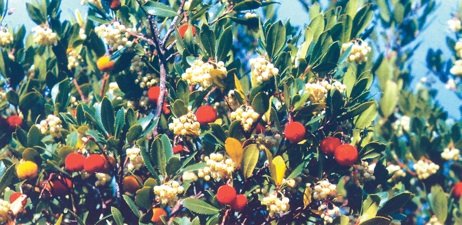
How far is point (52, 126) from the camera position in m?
3.10

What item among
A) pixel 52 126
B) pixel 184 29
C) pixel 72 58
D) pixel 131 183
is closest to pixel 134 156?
pixel 131 183

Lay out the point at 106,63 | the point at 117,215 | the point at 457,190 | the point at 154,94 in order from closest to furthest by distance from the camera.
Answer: the point at 117,215, the point at 154,94, the point at 106,63, the point at 457,190

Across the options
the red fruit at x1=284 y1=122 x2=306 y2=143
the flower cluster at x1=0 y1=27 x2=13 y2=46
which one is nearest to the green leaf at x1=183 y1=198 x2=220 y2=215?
the red fruit at x1=284 y1=122 x2=306 y2=143

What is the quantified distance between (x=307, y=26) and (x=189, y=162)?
0.84m

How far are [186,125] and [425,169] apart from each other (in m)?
2.05

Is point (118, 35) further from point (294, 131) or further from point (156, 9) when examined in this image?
point (294, 131)

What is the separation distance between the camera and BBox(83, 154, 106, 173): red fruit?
2793mm

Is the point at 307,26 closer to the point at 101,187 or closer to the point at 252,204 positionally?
the point at 252,204

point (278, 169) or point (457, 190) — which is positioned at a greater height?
point (278, 169)

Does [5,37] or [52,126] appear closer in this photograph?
[52,126]

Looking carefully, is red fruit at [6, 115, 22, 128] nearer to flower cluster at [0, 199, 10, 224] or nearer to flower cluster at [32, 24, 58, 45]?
flower cluster at [32, 24, 58, 45]

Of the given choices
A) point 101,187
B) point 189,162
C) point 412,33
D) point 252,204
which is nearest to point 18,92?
point 101,187

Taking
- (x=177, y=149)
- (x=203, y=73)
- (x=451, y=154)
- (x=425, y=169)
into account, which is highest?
(x=203, y=73)

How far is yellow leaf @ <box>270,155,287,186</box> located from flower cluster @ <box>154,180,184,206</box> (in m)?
0.39
